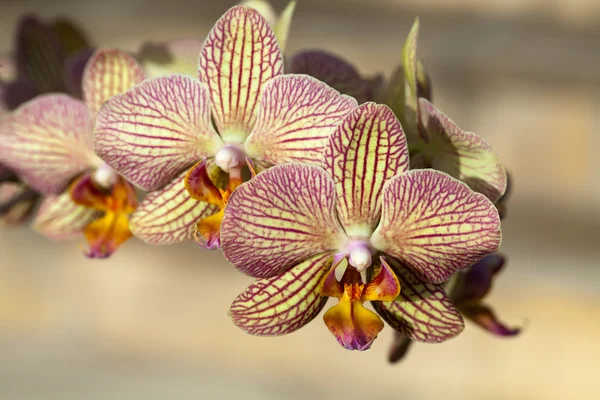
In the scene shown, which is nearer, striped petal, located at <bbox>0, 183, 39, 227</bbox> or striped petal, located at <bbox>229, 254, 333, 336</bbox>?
striped petal, located at <bbox>229, 254, 333, 336</bbox>

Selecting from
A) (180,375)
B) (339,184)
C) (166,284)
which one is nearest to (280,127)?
(339,184)

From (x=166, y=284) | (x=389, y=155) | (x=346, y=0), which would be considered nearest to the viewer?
(x=389, y=155)

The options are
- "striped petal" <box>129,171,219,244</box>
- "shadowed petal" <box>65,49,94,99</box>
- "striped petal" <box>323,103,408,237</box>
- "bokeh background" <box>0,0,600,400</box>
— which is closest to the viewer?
"striped petal" <box>323,103,408,237</box>

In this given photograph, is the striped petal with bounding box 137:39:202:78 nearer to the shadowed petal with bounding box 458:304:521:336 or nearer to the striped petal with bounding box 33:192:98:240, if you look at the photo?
the striped petal with bounding box 33:192:98:240

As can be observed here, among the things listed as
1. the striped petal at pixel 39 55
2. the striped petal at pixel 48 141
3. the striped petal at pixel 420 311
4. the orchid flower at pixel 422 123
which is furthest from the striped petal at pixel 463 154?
the striped petal at pixel 39 55

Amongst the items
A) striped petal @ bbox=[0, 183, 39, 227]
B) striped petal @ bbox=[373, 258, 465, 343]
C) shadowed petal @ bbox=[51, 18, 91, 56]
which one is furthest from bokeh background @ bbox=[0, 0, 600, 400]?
striped petal @ bbox=[373, 258, 465, 343]

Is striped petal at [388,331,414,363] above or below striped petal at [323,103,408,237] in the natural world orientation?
below

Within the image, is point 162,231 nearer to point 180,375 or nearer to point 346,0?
point 346,0
